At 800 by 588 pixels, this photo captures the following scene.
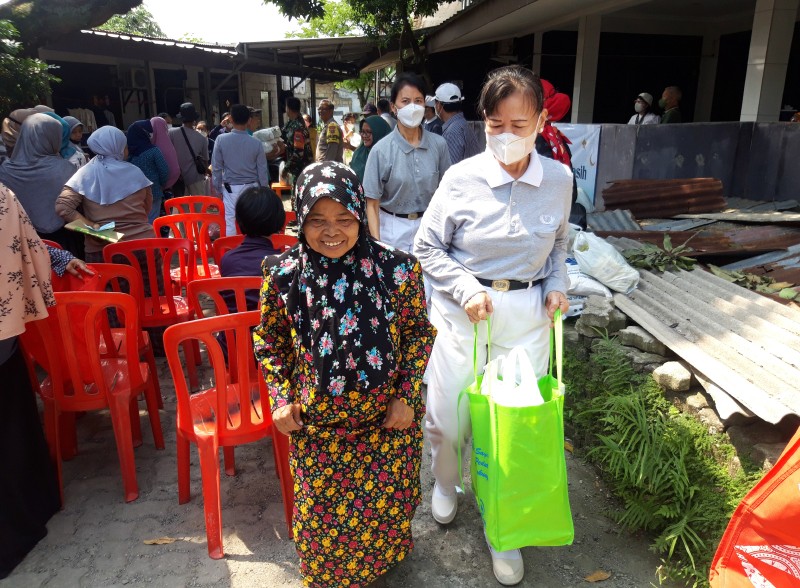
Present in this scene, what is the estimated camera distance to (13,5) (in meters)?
7.52

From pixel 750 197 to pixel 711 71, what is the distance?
26.0 ft

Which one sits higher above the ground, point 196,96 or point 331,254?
point 196,96

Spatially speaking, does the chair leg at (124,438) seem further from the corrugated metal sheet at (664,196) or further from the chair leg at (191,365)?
the corrugated metal sheet at (664,196)

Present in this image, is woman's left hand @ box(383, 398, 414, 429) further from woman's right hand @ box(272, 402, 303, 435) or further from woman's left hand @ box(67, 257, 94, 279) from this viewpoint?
woman's left hand @ box(67, 257, 94, 279)

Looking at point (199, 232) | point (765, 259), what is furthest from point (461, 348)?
point (765, 259)

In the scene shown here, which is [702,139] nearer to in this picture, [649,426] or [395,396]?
[649,426]

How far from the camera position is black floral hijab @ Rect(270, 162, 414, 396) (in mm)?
1815

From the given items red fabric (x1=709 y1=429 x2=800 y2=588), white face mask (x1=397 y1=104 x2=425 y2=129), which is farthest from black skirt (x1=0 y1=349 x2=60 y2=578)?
red fabric (x1=709 y1=429 x2=800 y2=588)

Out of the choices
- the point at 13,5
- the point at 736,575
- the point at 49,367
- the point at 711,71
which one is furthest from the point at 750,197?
the point at 13,5

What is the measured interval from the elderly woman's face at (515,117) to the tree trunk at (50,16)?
24.9ft

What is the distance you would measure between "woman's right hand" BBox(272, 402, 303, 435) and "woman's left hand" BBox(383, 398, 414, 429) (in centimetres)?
29

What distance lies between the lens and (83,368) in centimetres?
277

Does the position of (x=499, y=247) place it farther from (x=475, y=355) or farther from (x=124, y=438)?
(x=124, y=438)

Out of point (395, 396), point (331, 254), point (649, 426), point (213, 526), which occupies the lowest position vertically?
point (213, 526)
